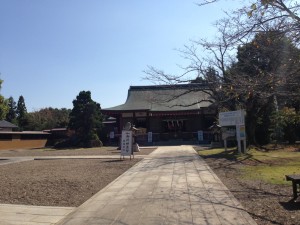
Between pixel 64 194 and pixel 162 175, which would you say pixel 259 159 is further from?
pixel 64 194

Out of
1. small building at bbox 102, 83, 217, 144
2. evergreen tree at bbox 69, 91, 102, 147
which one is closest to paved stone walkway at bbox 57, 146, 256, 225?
small building at bbox 102, 83, 217, 144

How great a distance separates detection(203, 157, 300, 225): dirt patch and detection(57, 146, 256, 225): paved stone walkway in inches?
8.8

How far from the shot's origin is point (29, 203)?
821 cm

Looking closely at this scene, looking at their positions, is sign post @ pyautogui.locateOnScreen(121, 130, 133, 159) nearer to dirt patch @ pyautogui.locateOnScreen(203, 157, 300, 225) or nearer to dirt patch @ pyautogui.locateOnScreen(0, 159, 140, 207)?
dirt patch @ pyautogui.locateOnScreen(0, 159, 140, 207)

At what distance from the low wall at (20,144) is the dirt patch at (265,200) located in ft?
106

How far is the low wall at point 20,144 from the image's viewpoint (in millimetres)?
38812

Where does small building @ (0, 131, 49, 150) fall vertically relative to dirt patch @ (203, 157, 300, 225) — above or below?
above

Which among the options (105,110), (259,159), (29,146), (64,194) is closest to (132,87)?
(105,110)

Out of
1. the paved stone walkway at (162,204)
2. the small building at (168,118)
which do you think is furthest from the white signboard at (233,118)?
the small building at (168,118)

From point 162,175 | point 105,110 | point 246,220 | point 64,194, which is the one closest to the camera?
point 246,220

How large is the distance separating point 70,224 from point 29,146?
38.8m

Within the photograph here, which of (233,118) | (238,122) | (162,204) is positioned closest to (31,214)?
(162,204)

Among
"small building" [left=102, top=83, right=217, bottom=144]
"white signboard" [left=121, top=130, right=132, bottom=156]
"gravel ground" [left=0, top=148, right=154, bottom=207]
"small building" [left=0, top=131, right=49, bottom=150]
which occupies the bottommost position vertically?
"gravel ground" [left=0, top=148, right=154, bottom=207]

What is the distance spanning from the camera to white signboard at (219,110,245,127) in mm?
19453
